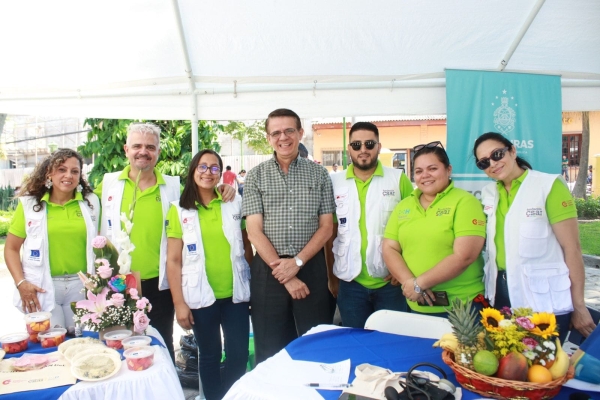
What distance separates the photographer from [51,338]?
84.8 inches

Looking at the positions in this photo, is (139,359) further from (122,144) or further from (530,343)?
(122,144)

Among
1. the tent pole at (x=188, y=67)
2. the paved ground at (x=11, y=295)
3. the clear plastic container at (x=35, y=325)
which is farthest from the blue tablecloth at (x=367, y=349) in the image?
the tent pole at (x=188, y=67)

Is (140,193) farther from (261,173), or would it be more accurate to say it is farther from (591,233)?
(591,233)

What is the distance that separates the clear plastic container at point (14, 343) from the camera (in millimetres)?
2074

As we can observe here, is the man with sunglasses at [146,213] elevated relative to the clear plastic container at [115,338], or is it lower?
elevated

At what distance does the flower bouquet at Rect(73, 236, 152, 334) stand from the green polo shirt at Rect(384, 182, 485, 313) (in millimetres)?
1526

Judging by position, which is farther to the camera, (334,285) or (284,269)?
(334,285)

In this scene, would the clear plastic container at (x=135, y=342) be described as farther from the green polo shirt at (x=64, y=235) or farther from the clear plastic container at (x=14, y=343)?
the green polo shirt at (x=64, y=235)

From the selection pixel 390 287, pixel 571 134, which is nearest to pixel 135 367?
pixel 390 287

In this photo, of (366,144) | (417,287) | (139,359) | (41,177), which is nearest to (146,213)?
(41,177)

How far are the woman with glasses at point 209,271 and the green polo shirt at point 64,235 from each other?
53 centimetres

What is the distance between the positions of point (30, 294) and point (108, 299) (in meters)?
0.83

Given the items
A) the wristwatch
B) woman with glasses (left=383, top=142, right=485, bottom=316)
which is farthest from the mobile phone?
the wristwatch

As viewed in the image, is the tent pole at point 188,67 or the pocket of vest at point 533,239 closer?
the pocket of vest at point 533,239
